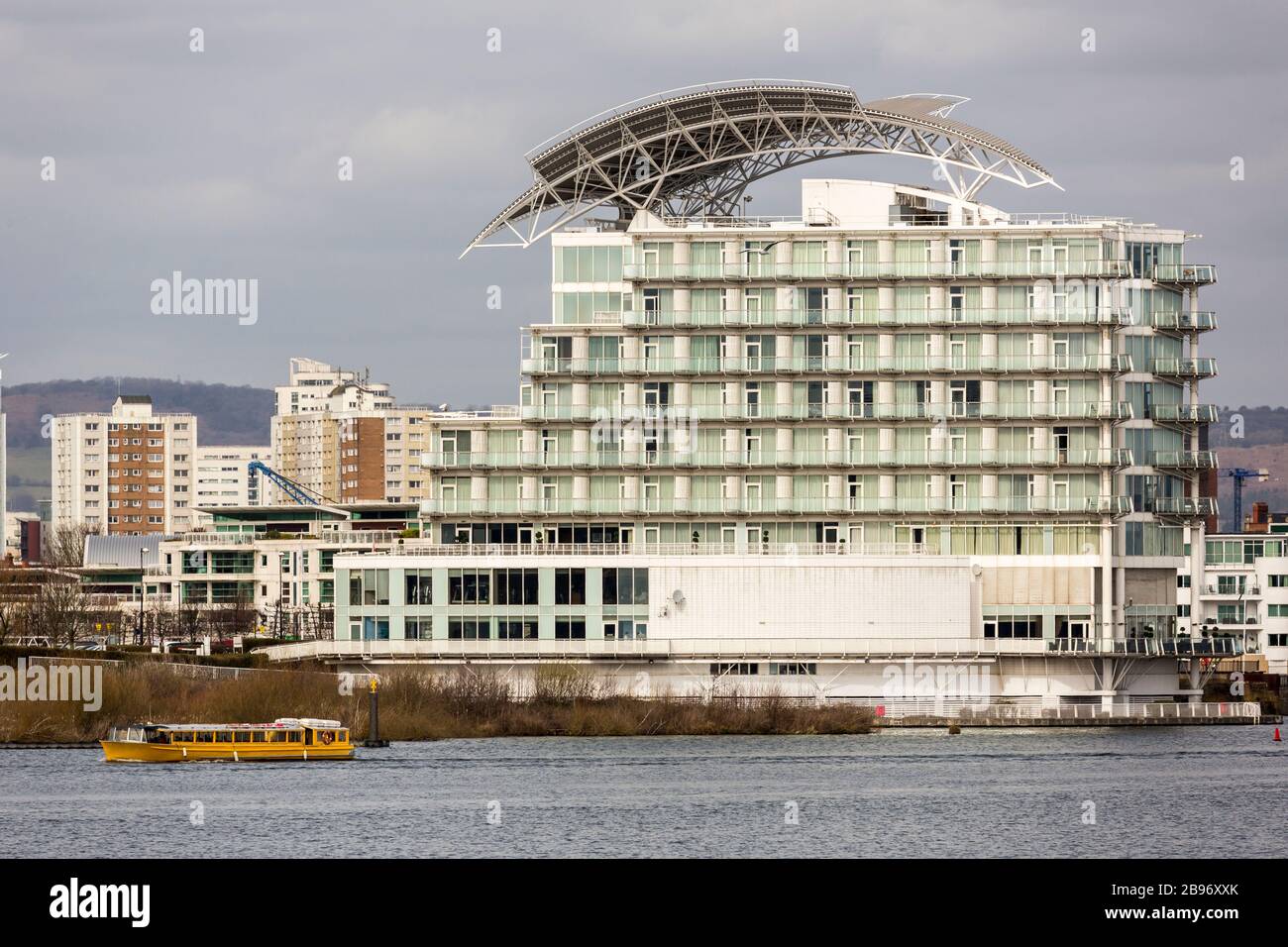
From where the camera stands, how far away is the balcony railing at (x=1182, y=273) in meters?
134

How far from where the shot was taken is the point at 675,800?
8325 cm

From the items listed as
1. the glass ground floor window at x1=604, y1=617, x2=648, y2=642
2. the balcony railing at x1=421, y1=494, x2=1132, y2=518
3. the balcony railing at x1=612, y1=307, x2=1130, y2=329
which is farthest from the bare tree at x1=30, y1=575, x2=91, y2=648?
the balcony railing at x1=612, y1=307, x2=1130, y2=329

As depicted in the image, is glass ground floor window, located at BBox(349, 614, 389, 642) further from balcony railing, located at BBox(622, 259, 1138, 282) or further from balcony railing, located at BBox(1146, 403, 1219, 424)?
balcony railing, located at BBox(1146, 403, 1219, 424)

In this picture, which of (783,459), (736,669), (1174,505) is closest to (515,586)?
(736,669)

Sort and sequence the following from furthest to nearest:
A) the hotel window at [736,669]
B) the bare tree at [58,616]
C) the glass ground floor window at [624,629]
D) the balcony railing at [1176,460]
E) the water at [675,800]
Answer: the bare tree at [58,616] → the balcony railing at [1176,460] → the glass ground floor window at [624,629] → the hotel window at [736,669] → the water at [675,800]

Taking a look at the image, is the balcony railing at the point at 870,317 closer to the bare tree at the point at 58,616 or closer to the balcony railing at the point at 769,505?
the balcony railing at the point at 769,505

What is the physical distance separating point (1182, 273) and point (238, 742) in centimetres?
6778

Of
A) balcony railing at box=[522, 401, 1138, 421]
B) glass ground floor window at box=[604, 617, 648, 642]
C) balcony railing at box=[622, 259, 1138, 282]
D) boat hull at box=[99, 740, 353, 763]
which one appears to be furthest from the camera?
balcony railing at box=[522, 401, 1138, 421]

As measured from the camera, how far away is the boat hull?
10181 centimetres

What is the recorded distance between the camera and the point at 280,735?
342ft

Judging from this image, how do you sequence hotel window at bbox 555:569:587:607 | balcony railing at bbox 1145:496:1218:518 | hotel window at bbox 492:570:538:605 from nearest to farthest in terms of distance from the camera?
1. hotel window at bbox 555:569:587:607
2. hotel window at bbox 492:570:538:605
3. balcony railing at bbox 1145:496:1218:518

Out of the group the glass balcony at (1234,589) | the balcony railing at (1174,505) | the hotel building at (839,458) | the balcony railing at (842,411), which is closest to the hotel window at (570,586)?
A: the hotel building at (839,458)

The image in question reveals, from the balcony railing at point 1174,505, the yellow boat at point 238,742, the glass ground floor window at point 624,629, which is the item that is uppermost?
the balcony railing at point 1174,505
